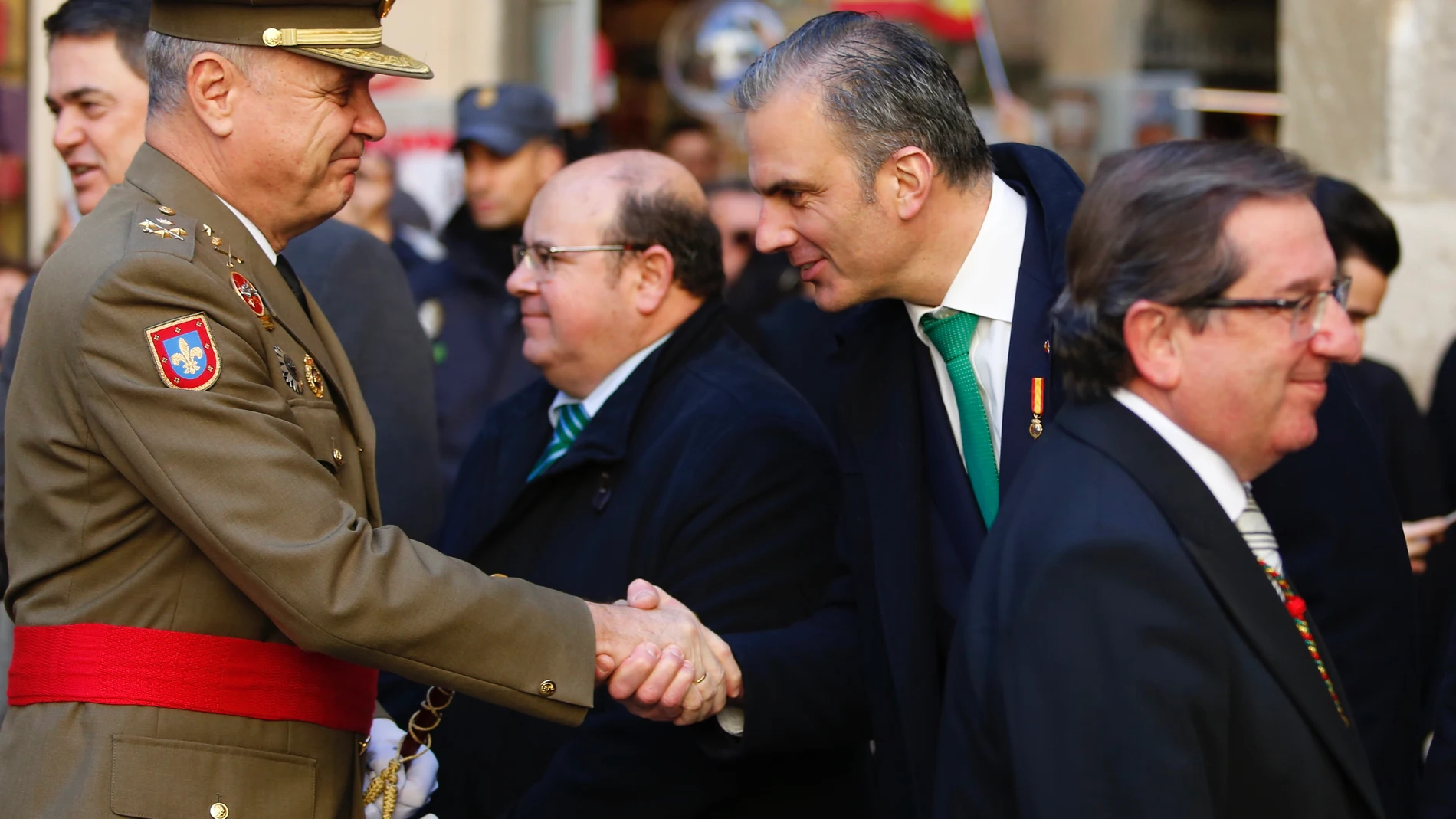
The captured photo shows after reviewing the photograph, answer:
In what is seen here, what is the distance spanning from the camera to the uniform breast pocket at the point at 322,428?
2.46 m

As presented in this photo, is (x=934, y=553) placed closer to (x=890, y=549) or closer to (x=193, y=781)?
(x=890, y=549)

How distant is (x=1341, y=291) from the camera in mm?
2162

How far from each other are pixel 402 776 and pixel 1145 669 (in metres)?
1.56

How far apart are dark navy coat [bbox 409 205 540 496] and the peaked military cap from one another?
2.98 meters

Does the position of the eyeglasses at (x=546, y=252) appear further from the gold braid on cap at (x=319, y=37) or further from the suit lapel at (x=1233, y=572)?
the suit lapel at (x=1233, y=572)

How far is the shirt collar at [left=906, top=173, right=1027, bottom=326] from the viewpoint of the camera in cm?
285

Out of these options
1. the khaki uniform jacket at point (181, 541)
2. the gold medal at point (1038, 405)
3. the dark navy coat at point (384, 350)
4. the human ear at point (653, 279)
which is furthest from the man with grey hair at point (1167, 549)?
the dark navy coat at point (384, 350)

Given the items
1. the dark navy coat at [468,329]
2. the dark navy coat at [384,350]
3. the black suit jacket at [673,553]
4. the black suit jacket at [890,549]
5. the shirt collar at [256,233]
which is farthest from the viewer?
the dark navy coat at [468,329]

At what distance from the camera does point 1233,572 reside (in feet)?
6.27

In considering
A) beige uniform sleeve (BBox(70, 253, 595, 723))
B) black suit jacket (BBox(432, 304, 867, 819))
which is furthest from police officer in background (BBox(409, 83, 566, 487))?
beige uniform sleeve (BBox(70, 253, 595, 723))

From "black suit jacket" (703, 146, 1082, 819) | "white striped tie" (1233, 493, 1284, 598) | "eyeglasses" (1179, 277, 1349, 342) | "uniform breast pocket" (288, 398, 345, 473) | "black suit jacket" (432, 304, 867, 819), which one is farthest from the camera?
"black suit jacket" (432, 304, 867, 819)

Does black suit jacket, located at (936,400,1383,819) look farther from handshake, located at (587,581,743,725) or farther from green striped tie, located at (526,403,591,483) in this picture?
green striped tie, located at (526,403,591,483)

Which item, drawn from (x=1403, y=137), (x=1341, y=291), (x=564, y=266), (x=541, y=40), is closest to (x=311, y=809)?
(x=564, y=266)

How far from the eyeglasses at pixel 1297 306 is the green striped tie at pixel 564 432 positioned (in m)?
1.86
